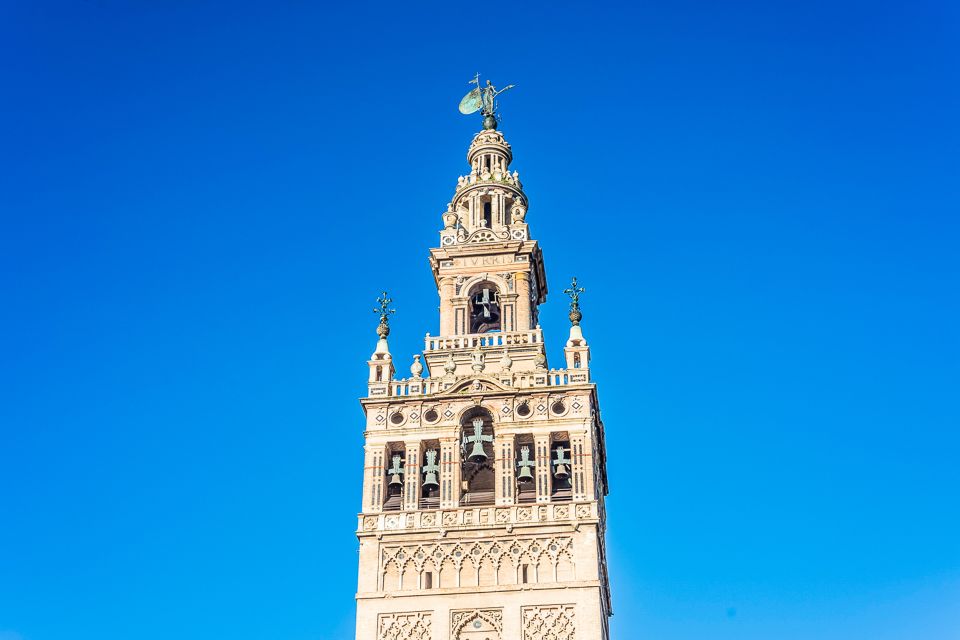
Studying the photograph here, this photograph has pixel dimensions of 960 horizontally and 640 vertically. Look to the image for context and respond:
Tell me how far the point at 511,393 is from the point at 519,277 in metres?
7.17

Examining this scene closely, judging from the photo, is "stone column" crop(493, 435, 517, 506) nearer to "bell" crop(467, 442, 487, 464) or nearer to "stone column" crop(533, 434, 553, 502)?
"bell" crop(467, 442, 487, 464)

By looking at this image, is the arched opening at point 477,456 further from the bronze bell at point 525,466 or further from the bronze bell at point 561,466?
the bronze bell at point 561,466

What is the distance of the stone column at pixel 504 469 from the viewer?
5491 centimetres

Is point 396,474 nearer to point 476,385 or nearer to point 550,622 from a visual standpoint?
point 476,385

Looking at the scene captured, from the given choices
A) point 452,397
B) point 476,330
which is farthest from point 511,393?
point 476,330

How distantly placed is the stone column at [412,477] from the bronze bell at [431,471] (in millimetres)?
363

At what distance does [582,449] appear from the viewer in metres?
55.5

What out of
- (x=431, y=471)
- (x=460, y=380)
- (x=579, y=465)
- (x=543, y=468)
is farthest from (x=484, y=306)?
(x=579, y=465)

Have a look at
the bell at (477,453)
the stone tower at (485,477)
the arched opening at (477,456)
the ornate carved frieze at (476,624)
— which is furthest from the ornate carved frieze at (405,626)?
the bell at (477,453)

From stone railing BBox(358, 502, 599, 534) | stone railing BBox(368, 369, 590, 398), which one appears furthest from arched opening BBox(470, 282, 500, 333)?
stone railing BBox(358, 502, 599, 534)

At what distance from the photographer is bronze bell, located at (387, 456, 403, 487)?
55938mm

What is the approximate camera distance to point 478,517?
54438mm

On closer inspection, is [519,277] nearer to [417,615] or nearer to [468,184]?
[468,184]

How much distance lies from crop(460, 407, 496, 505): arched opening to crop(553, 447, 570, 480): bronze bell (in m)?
2.50
